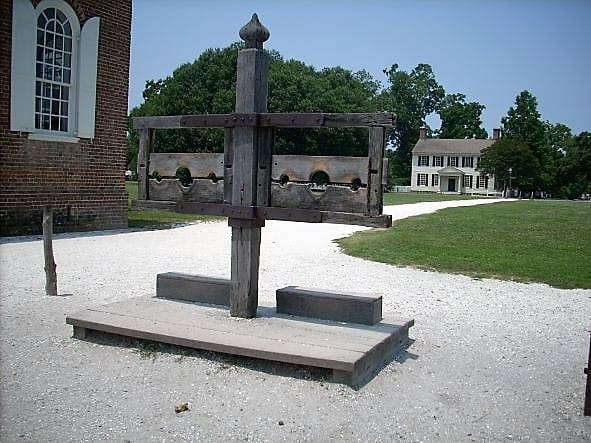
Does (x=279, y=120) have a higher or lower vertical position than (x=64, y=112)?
lower

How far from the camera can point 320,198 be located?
224 inches

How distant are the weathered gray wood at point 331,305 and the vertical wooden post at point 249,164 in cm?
42

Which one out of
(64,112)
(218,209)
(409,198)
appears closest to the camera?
(218,209)

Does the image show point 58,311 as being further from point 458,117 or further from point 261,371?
point 458,117

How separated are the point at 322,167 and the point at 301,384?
6.08ft

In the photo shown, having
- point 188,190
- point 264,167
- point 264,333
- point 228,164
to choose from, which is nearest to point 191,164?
point 188,190

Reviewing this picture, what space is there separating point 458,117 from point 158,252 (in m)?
94.7

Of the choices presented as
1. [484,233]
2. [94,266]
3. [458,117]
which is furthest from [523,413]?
[458,117]

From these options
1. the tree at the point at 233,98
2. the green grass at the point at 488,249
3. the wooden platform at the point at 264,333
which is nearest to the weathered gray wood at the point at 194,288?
the wooden platform at the point at 264,333

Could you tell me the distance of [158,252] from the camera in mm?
12734

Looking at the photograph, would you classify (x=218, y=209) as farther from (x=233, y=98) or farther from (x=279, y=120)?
(x=233, y=98)

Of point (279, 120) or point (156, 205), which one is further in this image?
point (156, 205)

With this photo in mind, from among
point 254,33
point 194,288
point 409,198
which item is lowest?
point 194,288

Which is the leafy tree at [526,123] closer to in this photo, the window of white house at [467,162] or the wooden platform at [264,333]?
the window of white house at [467,162]
